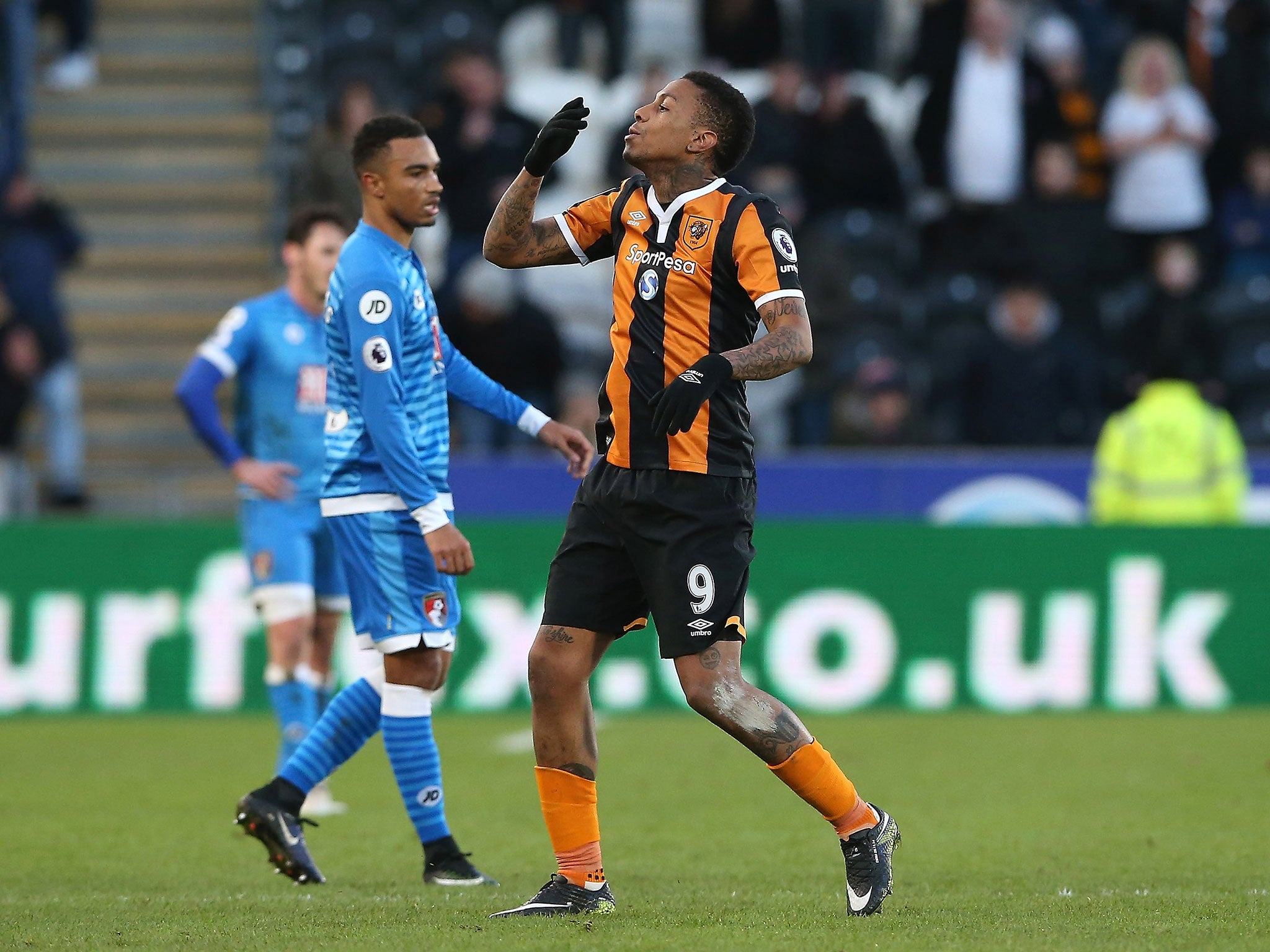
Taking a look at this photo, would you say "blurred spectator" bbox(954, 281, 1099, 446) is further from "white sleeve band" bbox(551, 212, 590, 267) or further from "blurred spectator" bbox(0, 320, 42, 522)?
"white sleeve band" bbox(551, 212, 590, 267)

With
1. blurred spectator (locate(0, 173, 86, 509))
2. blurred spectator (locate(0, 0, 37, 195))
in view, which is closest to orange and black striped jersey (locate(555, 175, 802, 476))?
blurred spectator (locate(0, 173, 86, 509))

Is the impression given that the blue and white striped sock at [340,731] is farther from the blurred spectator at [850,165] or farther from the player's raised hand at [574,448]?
the blurred spectator at [850,165]

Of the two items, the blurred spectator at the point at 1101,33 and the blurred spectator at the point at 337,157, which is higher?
the blurred spectator at the point at 1101,33

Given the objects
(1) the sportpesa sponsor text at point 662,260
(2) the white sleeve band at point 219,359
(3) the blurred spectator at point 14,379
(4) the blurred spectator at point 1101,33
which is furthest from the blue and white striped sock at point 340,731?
(4) the blurred spectator at point 1101,33

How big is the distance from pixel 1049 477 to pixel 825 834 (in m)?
5.60

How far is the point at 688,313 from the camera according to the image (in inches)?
207

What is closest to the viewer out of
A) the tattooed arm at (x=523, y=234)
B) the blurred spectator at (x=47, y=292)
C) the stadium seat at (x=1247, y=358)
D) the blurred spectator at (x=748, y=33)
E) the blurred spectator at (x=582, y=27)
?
the tattooed arm at (x=523, y=234)

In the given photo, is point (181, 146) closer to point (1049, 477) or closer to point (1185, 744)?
point (1049, 477)

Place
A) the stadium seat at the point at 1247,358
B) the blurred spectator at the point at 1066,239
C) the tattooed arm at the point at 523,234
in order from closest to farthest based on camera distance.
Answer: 1. the tattooed arm at the point at 523,234
2. the stadium seat at the point at 1247,358
3. the blurred spectator at the point at 1066,239

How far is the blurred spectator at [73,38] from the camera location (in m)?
17.1

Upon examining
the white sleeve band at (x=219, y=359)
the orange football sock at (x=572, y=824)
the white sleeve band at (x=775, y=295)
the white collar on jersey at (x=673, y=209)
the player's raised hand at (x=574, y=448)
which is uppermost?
the white collar on jersey at (x=673, y=209)

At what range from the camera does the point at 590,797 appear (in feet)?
17.7

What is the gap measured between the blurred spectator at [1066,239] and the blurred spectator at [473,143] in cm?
375

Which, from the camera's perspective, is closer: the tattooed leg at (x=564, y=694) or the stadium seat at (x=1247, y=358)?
the tattooed leg at (x=564, y=694)
